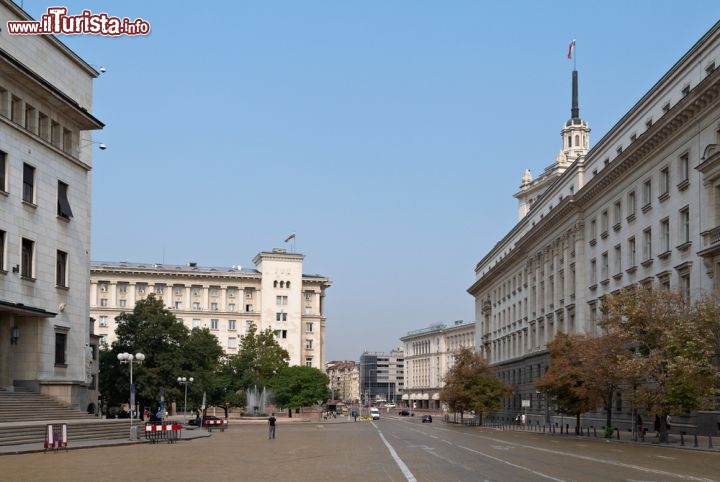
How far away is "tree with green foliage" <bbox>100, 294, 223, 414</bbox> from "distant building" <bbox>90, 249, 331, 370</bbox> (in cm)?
7854

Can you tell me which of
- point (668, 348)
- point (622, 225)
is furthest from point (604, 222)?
point (668, 348)

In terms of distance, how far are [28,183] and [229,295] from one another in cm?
11681

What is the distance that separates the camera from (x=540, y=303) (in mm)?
99812

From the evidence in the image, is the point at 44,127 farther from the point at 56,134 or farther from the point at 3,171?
the point at 3,171

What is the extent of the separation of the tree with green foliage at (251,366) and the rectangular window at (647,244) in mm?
50683

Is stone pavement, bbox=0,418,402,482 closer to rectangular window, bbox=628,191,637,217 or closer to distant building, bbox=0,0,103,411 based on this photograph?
distant building, bbox=0,0,103,411

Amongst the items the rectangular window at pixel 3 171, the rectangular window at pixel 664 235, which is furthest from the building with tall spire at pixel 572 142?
the rectangular window at pixel 3 171

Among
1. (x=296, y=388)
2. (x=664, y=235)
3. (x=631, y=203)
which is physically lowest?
(x=296, y=388)

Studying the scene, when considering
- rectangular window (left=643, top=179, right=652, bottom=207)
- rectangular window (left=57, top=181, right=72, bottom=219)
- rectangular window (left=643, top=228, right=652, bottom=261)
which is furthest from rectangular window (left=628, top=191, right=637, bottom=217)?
rectangular window (left=57, top=181, right=72, bottom=219)

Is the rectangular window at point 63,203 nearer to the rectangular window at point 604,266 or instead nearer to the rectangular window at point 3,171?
the rectangular window at point 3,171

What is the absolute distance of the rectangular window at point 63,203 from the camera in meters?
54.6

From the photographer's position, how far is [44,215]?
52.5m

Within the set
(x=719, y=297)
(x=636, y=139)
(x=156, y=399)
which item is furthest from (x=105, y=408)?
(x=719, y=297)

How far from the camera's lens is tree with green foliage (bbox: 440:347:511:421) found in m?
102
